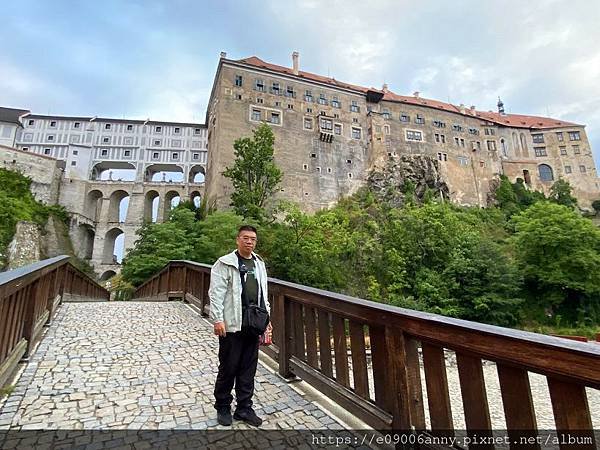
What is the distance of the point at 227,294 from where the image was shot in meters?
2.63

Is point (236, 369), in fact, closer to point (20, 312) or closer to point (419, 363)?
point (419, 363)

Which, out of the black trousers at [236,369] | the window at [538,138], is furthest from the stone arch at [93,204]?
the window at [538,138]

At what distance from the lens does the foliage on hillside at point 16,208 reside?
24.8 m

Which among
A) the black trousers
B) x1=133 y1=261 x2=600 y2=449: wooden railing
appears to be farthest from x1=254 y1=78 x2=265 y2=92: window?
the black trousers

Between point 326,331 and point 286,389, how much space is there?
84cm

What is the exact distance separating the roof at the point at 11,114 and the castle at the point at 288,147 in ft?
0.59

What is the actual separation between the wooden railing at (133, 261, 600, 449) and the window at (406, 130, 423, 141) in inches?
1641

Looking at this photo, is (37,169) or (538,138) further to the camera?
(538,138)

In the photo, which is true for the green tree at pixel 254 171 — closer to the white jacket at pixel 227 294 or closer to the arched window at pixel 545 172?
the white jacket at pixel 227 294

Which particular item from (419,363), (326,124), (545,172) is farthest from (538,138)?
(419,363)

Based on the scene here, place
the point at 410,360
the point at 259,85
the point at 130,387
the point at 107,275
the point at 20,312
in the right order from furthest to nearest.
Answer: the point at 107,275 → the point at 259,85 → the point at 20,312 → the point at 130,387 → the point at 410,360

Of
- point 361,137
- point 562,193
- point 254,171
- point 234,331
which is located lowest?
point 234,331

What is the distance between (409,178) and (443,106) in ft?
57.8

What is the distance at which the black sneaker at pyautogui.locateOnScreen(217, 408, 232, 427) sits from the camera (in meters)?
2.49
